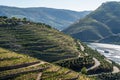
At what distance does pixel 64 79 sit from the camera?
172125mm

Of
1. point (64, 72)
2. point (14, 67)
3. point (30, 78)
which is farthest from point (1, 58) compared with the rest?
point (64, 72)

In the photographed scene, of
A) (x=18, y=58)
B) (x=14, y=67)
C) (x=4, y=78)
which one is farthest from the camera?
(x=18, y=58)

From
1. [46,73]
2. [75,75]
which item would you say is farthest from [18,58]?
[75,75]

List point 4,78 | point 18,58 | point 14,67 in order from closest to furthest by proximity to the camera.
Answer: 1. point 4,78
2. point 14,67
3. point 18,58

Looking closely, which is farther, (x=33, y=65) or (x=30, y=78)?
(x=33, y=65)

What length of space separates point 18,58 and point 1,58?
40.0ft

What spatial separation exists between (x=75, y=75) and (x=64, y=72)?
6625 mm

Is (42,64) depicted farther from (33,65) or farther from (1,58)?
(1,58)

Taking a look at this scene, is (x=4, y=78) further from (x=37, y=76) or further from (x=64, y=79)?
(x=64, y=79)

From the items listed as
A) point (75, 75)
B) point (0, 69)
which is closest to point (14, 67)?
point (0, 69)

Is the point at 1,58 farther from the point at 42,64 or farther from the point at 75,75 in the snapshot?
the point at 75,75

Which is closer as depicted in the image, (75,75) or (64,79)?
(64,79)

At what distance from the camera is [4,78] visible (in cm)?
16425

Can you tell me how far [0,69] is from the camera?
17062 cm
